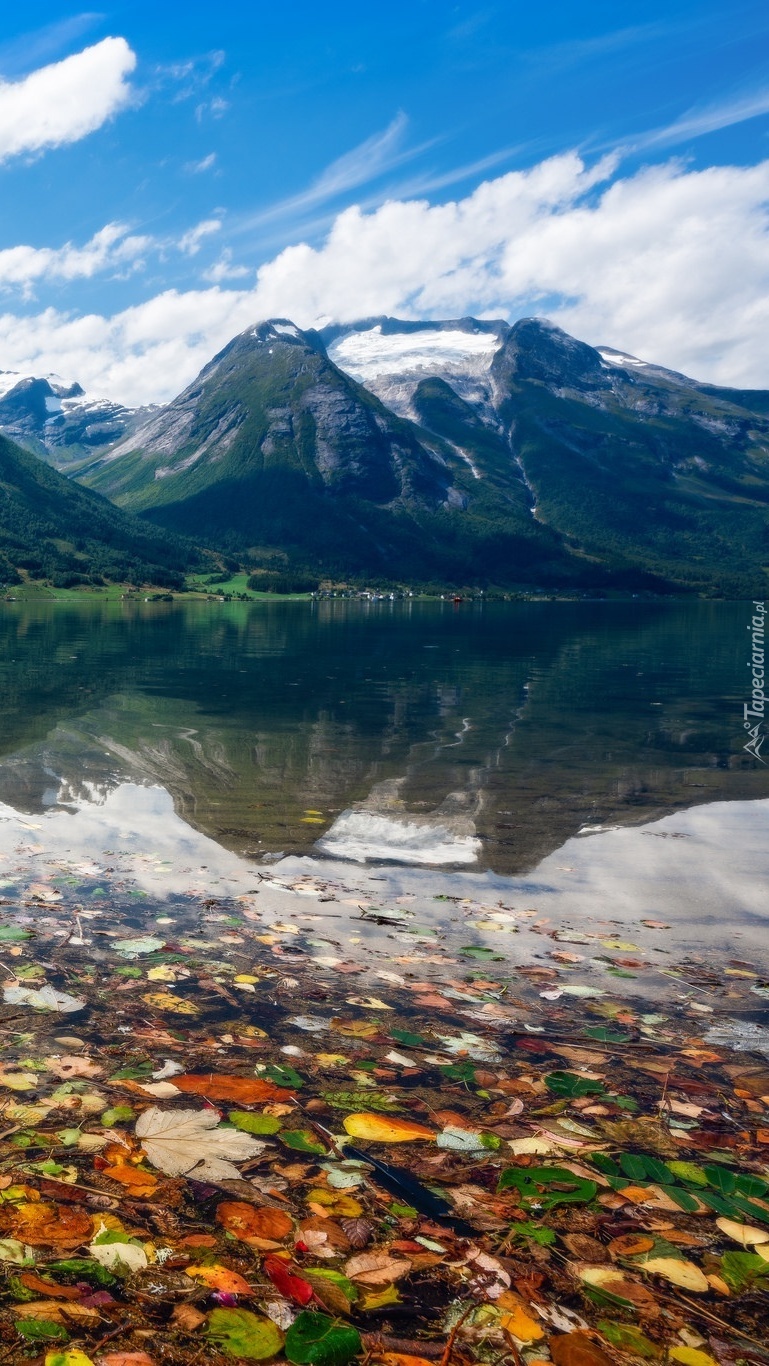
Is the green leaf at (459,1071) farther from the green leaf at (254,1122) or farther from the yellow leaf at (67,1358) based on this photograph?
the yellow leaf at (67,1358)

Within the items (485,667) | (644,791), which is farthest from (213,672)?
(644,791)

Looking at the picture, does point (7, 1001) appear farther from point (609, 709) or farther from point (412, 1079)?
point (609, 709)

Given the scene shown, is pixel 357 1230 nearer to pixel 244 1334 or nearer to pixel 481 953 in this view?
pixel 244 1334

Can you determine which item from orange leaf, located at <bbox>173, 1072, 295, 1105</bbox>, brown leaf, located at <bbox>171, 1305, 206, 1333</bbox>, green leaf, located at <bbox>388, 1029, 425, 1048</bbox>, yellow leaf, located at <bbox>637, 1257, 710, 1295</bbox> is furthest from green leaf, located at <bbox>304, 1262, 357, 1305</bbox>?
green leaf, located at <bbox>388, 1029, 425, 1048</bbox>

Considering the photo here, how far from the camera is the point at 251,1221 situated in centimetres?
460

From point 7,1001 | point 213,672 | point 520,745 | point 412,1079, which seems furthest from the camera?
point 213,672

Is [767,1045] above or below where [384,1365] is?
below

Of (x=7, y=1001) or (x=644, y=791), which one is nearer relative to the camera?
(x=7, y=1001)

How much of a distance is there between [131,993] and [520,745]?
18.9 metres

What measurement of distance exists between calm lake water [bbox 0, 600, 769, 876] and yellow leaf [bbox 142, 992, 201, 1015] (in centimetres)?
569

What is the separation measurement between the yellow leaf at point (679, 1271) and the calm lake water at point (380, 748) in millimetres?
8601

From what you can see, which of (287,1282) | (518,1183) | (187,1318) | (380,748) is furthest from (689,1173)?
(380,748)

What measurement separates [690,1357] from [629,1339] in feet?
0.91

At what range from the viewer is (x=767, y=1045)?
297 inches
